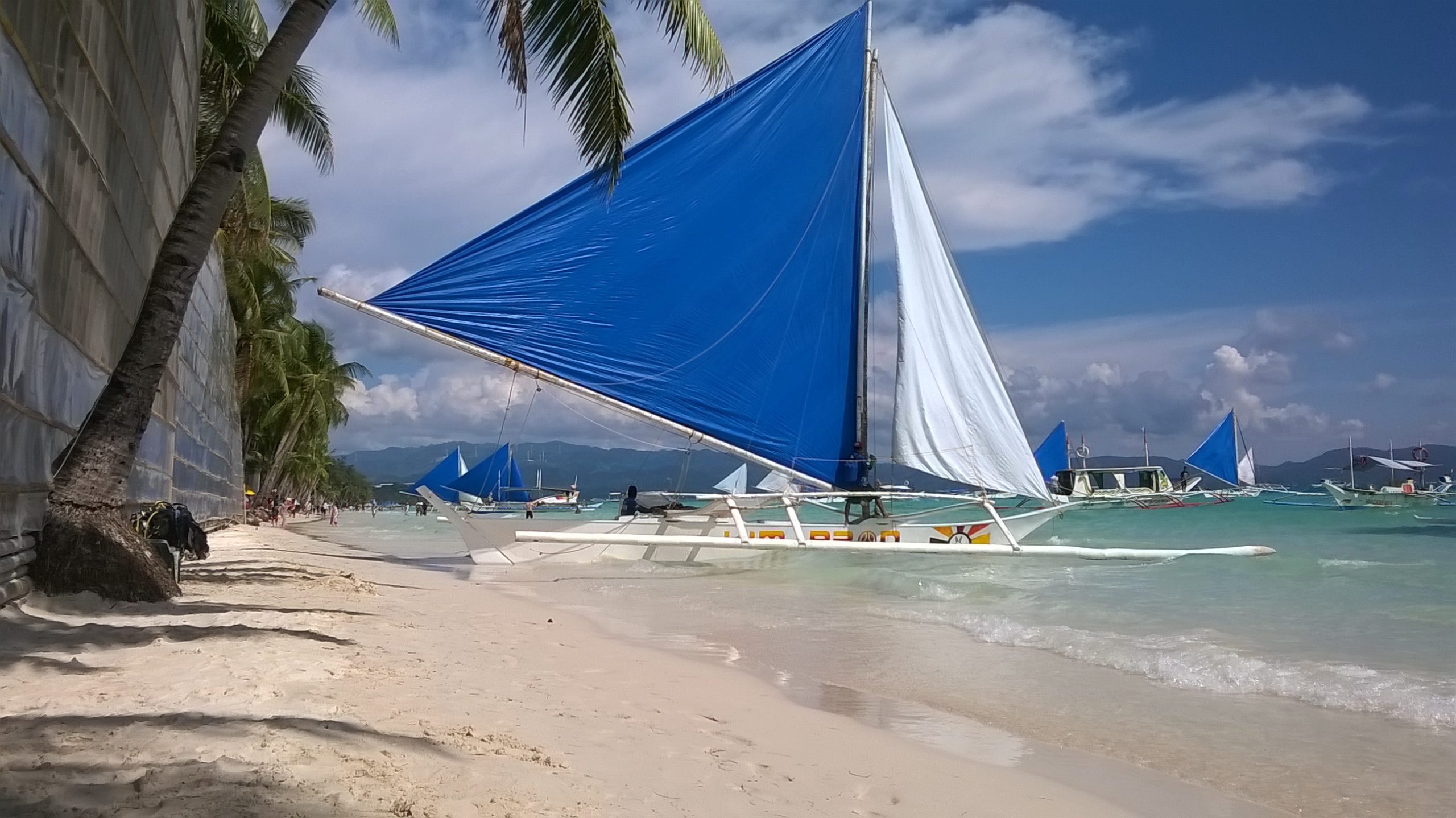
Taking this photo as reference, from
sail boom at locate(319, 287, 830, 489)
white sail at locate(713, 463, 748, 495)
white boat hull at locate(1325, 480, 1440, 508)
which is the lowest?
white boat hull at locate(1325, 480, 1440, 508)

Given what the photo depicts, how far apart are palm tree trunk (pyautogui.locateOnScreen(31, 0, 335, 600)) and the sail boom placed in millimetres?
5500

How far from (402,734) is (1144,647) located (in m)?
6.13

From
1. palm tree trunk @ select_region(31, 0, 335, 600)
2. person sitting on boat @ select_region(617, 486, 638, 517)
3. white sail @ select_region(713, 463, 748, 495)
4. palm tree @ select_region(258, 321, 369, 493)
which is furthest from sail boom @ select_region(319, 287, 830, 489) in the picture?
palm tree @ select_region(258, 321, 369, 493)

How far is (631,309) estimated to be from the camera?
13047 millimetres

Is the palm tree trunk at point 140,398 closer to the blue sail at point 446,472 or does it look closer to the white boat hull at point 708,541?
the white boat hull at point 708,541

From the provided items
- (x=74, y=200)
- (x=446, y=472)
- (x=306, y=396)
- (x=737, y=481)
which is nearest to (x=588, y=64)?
(x=74, y=200)

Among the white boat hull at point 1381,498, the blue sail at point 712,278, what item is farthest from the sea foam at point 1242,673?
the white boat hull at point 1381,498

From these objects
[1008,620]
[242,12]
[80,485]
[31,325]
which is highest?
[242,12]

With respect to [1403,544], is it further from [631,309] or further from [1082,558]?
[631,309]

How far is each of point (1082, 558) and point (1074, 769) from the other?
32.5 feet

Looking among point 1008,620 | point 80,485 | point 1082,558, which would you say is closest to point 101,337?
point 80,485

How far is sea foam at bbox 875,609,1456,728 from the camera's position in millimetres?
5695

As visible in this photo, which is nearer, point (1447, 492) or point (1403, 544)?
point (1403, 544)

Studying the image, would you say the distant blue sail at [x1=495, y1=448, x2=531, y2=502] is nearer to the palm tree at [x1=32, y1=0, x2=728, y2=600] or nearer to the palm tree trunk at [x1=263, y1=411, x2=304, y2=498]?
the palm tree trunk at [x1=263, y1=411, x2=304, y2=498]
